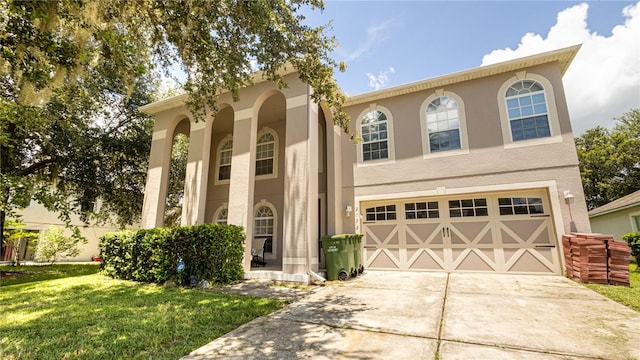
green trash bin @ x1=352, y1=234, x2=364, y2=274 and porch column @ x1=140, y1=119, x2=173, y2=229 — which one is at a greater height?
porch column @ x1=140, y1=119, x2=173, y2=229

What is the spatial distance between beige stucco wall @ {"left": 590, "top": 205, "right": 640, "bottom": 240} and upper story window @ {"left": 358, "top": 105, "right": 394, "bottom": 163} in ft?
38.2

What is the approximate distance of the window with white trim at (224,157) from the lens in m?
11.7

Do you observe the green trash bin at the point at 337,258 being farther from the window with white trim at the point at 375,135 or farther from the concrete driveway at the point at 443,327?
the window with white trim at the point at 375,135

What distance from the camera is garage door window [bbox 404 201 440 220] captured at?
8430 millimetres

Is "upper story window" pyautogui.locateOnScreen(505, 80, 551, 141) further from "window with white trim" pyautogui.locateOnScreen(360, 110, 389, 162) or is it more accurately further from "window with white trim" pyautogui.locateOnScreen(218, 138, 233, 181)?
"window with white trim" pyautogui.locateOnScreen(218, 138, 233, 181)

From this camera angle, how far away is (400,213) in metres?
8.80

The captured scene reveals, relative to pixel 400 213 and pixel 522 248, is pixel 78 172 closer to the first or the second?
pixel 400 213

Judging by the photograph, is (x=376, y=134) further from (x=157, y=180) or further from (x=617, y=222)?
(x=617, y=222)

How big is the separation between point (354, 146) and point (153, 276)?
7006 mm

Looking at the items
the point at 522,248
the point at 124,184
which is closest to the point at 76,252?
the point at 124,184

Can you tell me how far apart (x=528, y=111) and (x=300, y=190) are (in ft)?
22.1

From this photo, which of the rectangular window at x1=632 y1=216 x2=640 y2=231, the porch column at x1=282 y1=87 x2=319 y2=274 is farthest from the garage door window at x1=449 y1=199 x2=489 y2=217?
the rectangular window at x1=632 y1=216 x2=640 y2=231

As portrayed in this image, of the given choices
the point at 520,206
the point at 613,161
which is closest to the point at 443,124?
the point at 520,206

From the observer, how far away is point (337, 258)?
7.21 metres
